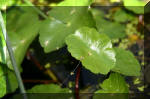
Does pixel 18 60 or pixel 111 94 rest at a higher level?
pixel 18 60

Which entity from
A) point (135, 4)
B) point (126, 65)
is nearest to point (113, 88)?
point (126, 65)

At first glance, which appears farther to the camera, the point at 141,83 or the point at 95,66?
the point at 141,83

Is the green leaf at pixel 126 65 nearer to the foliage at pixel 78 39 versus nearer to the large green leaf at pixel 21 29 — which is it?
the foliage at pixel 78 39

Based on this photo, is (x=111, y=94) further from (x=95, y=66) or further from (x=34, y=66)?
(x=34, y=66)

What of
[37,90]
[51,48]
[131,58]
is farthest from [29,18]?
[131,58]

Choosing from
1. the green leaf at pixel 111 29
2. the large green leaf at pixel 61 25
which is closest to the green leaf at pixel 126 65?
the large green leaf at pixel 61 25

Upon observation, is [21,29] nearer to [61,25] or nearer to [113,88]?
[61,25]
